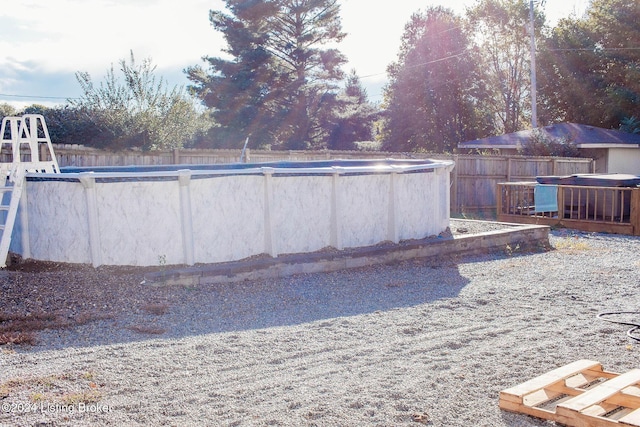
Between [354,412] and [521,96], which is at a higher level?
[521,96]

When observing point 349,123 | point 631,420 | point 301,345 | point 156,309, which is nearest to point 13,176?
point 156,309

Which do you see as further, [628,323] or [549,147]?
[549,147]

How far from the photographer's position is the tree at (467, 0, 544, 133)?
4591 cm

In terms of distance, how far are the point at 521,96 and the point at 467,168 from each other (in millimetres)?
29528

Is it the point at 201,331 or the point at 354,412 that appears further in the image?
the point at 201,331

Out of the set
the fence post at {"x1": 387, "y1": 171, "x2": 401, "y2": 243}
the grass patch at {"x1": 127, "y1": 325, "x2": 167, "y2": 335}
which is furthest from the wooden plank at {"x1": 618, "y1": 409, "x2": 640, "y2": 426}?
the fence post at {"x1": 387, "y1": 171, "x2": 401, "y2": 243}

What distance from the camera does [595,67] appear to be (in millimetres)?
38375

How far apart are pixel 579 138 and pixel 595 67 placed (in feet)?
37.4

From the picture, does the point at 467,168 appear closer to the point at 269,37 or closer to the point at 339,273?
the point at 339,273

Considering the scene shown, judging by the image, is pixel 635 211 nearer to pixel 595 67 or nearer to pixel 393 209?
pixel 393 209

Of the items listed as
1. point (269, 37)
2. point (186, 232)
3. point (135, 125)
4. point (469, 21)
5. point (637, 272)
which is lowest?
point (637, 272)

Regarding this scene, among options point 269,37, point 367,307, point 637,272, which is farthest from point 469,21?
point 367,307

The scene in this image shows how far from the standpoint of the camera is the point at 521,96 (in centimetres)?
4691

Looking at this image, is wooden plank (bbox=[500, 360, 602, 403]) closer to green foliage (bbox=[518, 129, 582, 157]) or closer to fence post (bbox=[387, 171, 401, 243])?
fence post (bbox=[387, 171, 401, 243])
